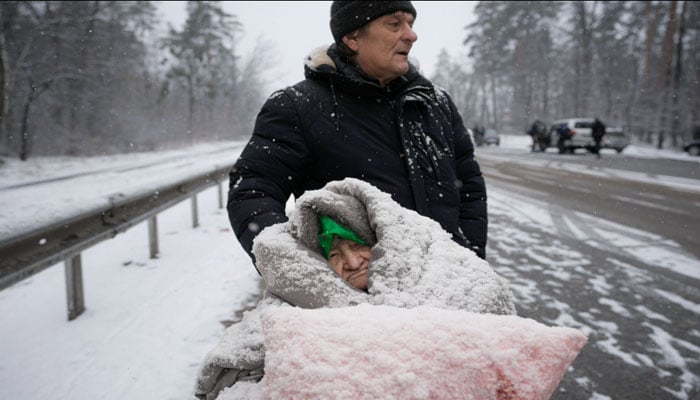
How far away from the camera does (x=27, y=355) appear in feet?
8.74

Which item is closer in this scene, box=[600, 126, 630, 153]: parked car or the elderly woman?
the elderly woman

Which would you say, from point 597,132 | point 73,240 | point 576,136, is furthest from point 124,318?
point 576,136

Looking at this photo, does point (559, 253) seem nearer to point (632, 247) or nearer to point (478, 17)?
point (632, 247)

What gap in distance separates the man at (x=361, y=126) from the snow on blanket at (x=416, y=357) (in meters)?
0.74

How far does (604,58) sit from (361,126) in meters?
55.7

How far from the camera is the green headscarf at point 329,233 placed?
3.66ft

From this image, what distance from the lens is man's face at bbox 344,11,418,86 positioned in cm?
166

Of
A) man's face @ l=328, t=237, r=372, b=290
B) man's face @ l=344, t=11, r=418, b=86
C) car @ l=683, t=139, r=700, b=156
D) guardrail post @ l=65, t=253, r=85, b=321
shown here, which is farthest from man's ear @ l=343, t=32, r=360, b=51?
car @ l=683, t=139, r=700, b=156

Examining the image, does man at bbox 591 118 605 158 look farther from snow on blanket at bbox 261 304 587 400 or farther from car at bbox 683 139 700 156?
snow on blanket at bbox 261 304 587 400

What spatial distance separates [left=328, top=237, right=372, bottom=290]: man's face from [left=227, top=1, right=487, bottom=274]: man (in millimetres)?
405

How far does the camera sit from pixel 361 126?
166 centimetres

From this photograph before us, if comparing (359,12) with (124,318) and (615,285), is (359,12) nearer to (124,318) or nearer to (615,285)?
(124,318)

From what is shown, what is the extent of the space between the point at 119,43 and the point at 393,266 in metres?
37.2

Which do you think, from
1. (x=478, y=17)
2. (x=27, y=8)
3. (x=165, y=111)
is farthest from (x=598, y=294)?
(x=478, y=17)
